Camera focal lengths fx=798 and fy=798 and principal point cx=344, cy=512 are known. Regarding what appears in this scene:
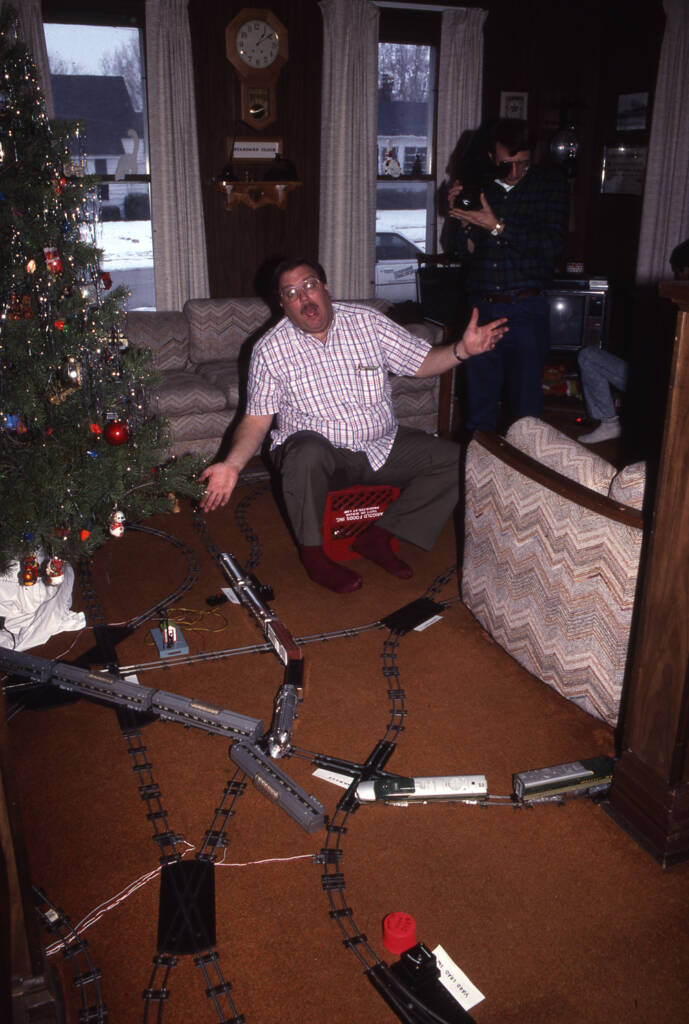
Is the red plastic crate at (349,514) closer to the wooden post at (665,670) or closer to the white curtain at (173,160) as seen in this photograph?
the wooden post at (665,670)

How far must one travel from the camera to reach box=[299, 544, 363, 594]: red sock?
9.62 feet

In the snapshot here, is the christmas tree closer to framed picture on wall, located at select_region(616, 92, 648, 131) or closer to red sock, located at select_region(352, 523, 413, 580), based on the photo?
red sock, located at select_region(352, 523, 413, 580)

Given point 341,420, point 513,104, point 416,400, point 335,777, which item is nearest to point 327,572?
point 341,420

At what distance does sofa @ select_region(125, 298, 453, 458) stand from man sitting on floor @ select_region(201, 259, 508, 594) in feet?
3.71

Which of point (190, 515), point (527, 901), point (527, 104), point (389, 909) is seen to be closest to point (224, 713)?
point (389, 909)

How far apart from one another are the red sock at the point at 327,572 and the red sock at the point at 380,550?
0.39 ft

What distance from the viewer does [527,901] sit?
169 cm

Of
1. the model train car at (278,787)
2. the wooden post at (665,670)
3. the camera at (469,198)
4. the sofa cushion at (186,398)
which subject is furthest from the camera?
the sofa cushion at (186,398)

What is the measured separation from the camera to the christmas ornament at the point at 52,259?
2527 mm

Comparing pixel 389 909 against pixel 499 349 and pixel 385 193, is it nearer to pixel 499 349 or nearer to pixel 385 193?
pixel 499 349

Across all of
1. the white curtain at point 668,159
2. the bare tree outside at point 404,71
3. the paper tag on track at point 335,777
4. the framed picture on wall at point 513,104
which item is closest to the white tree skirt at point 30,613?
the paper tag on track at point 335,777

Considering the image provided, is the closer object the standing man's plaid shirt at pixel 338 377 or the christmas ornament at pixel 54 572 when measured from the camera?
the christmas ornament at pixel 54 572

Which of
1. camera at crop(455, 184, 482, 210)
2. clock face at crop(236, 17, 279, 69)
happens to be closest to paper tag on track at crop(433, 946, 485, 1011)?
camera at crop(455, 184, 482, 210)

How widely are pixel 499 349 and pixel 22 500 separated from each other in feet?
7.15
